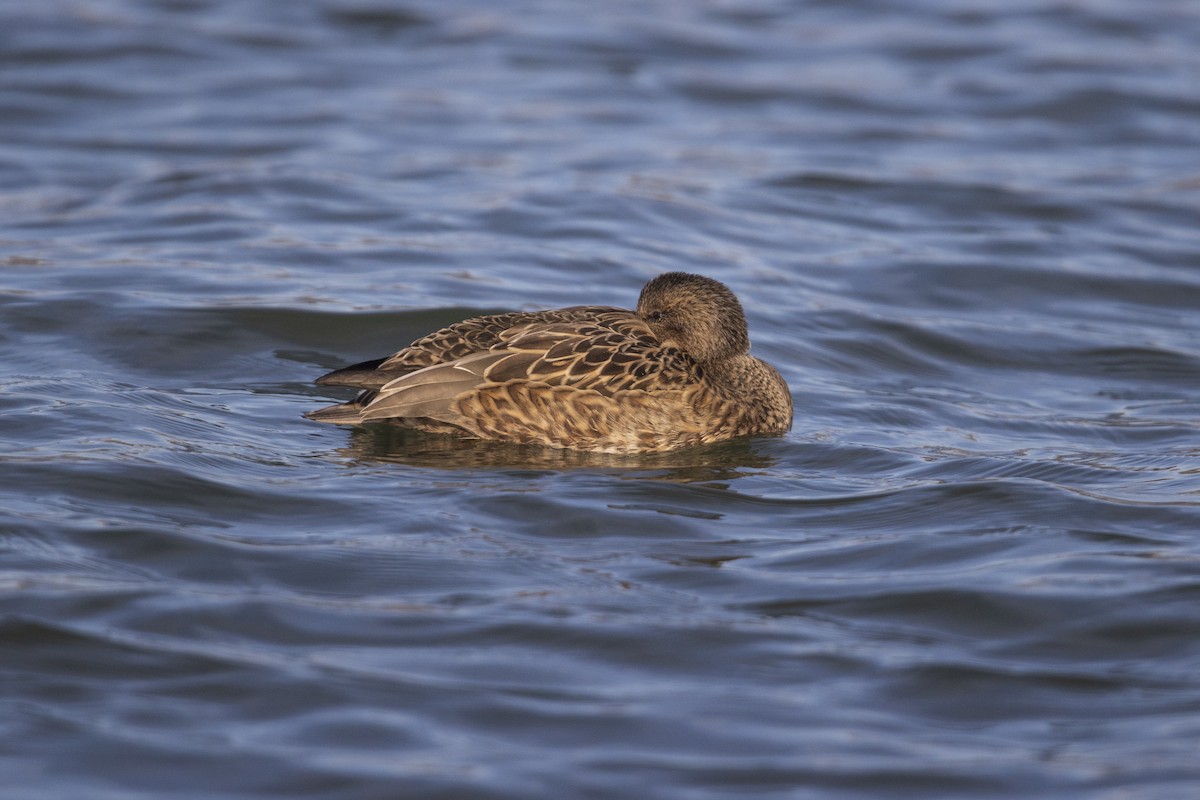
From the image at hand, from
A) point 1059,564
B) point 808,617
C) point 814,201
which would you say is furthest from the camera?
point 814,201

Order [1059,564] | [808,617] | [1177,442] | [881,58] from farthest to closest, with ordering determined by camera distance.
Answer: [881,58]
[1177,442]
[1059,564]
[808,617]

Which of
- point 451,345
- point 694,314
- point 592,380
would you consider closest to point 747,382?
point 694,314

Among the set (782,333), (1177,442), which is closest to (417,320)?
(782,333)

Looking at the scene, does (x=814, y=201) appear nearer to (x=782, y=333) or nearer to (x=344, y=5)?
(x=782, y=333)

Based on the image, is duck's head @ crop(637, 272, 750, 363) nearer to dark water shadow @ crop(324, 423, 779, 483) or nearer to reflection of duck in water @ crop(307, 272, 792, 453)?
reflection of duck in water @ crop(307, 272, 792, 453)

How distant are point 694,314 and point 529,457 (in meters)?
1.24

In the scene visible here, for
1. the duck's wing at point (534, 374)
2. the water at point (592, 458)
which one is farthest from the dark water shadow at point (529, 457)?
the duck's wing at point (534, 374)

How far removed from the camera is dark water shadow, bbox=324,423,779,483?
811 centimetres

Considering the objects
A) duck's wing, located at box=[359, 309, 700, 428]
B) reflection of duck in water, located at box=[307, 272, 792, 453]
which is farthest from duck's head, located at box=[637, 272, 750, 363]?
duck's wing, located at box=[359, 309, 700, 428]

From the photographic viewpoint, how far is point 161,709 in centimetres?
561

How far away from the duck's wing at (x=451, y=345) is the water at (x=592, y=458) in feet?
1.06

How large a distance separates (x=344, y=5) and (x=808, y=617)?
15.9m

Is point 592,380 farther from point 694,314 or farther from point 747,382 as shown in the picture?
point 747,382

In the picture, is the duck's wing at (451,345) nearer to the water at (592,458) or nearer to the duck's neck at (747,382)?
the water at (592,458)
